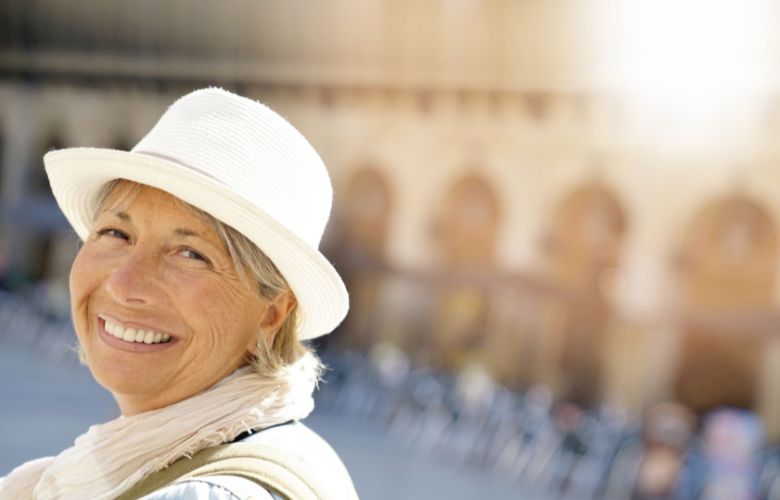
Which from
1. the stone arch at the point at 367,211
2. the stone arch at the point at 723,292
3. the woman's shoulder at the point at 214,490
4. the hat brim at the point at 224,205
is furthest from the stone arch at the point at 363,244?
the woman's shoulder at the point at 214,490

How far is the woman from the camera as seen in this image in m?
1.38

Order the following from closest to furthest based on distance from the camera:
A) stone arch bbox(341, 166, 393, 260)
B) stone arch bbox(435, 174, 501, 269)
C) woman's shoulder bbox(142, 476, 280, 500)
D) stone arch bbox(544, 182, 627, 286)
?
woman's shoulder bbox(142, 476, 280, 500)
stone arch bbox(544, 182, 627, 286)
stone arch bbox(435, 174, 501, 269)
stone arch bbox(341, 166, 393, 260)

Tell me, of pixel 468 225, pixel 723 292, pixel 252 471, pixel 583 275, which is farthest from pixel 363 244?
pixel 252 471

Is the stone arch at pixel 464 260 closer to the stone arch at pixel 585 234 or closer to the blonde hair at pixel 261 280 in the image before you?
the stone arch at pixel 585 234

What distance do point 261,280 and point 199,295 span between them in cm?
10

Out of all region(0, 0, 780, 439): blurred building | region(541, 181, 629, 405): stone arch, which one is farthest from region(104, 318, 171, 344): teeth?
region(541, 181, 629, 405): stone arch

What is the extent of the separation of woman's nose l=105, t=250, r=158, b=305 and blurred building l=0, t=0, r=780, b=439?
12.5 m

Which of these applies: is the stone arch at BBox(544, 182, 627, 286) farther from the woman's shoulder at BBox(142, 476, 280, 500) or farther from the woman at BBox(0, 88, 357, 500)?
the woman's shoulder at BBox(142, 476, 280, 500)

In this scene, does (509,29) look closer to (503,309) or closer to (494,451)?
(503,309)

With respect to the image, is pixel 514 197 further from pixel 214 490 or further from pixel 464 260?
pixel 214 490

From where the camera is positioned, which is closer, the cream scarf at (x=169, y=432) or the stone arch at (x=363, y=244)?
the cream scarf at (x=169, y=432)

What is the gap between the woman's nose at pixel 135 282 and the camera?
1.40 m

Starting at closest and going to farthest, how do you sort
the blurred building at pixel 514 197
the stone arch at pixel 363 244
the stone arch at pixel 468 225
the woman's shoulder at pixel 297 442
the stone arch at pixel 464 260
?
the woman's shoulder at pixel 297 442, the blurred building at pixel 514 197, the stone arch at pixel 464 260, the stone arch at pixel 468 225, the stone arch at pixel 363 244

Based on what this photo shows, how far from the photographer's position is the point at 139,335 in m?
1.43
